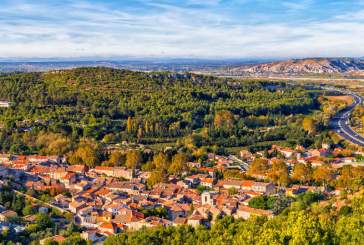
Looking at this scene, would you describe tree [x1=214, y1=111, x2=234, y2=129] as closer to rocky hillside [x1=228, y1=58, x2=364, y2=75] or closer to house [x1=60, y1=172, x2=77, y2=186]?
house [x1=60, y1=172, x2=77, y2=186]

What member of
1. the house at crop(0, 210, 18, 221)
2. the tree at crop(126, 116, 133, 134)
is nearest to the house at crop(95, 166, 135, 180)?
the house at crop(0, 210, 18, 221)

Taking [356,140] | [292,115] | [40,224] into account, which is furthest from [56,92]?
[40,224]

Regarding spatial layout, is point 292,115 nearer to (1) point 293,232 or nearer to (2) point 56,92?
(2) point 56,92

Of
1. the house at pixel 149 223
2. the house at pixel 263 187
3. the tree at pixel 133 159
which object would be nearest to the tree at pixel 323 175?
the house at pixel 263 187

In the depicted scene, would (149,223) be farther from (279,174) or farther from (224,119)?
(224,119)

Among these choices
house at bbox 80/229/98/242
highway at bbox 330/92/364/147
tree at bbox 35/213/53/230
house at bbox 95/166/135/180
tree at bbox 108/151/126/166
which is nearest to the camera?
house at bbox 80/229/98/242

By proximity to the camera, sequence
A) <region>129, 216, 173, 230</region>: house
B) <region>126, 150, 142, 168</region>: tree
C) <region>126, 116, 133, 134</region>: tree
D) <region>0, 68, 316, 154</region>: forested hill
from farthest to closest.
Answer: <region>0, 68, 316, 154</region>: forested hill → <region>126, 116, 133, 134</region>: tree → <region>126, 150, 142, 168</region>: tree → <region>129, 216, 173, 230</region>: house

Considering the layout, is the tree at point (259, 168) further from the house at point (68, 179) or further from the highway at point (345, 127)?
the highway at point (345, 127)
